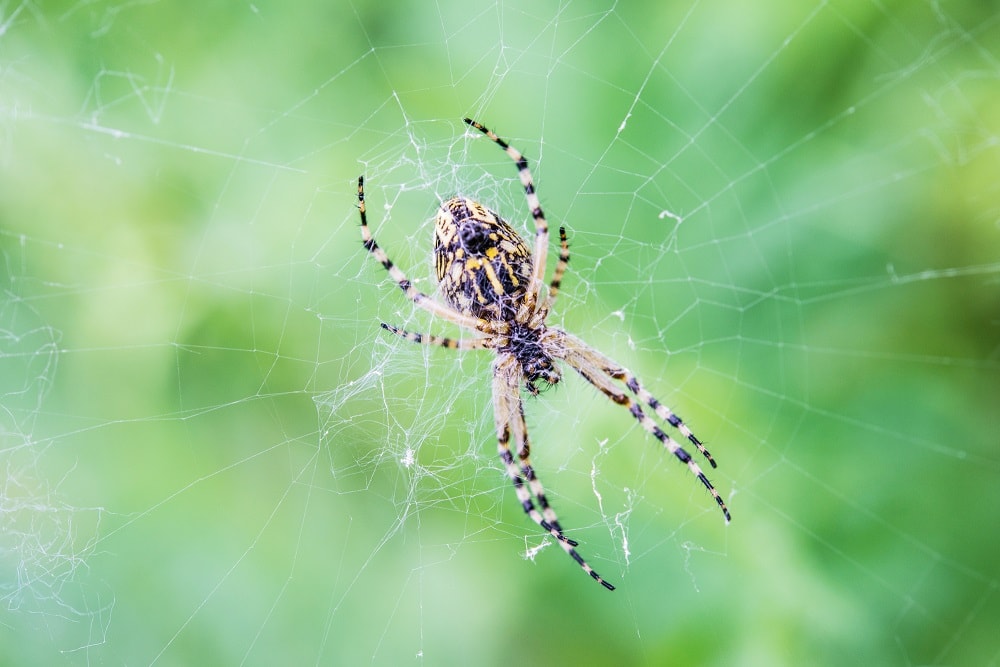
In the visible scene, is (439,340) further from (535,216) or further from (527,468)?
(527,468)

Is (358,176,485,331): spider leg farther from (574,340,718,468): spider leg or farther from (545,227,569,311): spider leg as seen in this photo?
(574,340,718,468): spider leg

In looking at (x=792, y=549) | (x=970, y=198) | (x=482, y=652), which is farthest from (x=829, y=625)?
(x=970, y=198)

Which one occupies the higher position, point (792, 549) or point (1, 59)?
point (1, 59)

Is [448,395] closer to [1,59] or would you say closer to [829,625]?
[829,625]

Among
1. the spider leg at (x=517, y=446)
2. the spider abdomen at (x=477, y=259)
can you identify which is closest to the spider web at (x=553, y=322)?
the spider leg at (x=517, y=446)

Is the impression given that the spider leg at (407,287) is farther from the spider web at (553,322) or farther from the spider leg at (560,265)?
the spider leg at (560,265)

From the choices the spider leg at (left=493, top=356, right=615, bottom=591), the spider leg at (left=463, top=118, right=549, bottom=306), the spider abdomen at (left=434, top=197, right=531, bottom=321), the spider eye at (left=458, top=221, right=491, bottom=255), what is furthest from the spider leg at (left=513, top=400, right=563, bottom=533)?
the spider eye at (left=458, top=221, right=491, bottom=255)

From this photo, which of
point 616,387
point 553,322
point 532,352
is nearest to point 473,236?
point 532,352
